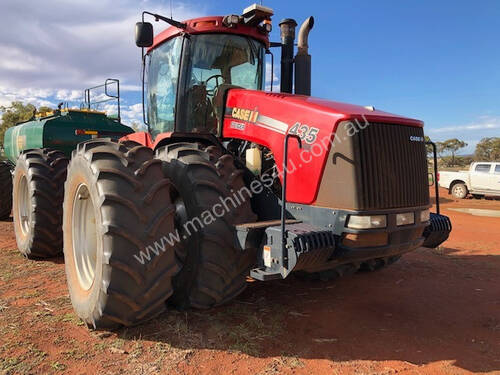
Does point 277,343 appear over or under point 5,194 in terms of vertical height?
under

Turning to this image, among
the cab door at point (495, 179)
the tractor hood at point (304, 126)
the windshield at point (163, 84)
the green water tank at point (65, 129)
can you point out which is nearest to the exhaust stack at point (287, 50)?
the tractor hood at point (304, 126)

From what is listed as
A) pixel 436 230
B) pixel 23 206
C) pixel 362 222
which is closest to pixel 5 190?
pixel 23 206

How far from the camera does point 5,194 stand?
8.63 m

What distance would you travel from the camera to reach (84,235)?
13.0 feet

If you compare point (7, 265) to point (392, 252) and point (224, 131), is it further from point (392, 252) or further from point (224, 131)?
point (392, 252)

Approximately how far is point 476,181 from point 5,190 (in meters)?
17.5

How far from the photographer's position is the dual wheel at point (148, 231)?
292cm

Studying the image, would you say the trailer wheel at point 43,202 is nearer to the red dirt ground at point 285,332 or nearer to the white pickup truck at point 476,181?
the red dirt ground at point 285,332

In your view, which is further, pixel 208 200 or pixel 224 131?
pixel 224 131

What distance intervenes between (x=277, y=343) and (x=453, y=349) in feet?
4.67

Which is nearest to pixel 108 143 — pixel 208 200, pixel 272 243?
pixel 208 200

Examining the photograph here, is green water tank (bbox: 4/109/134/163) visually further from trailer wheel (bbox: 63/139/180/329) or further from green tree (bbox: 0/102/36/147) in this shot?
green tree (bbox: 0/102/36/147)

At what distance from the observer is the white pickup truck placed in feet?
54.8

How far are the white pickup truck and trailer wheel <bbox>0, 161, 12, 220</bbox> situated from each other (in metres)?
17.4
